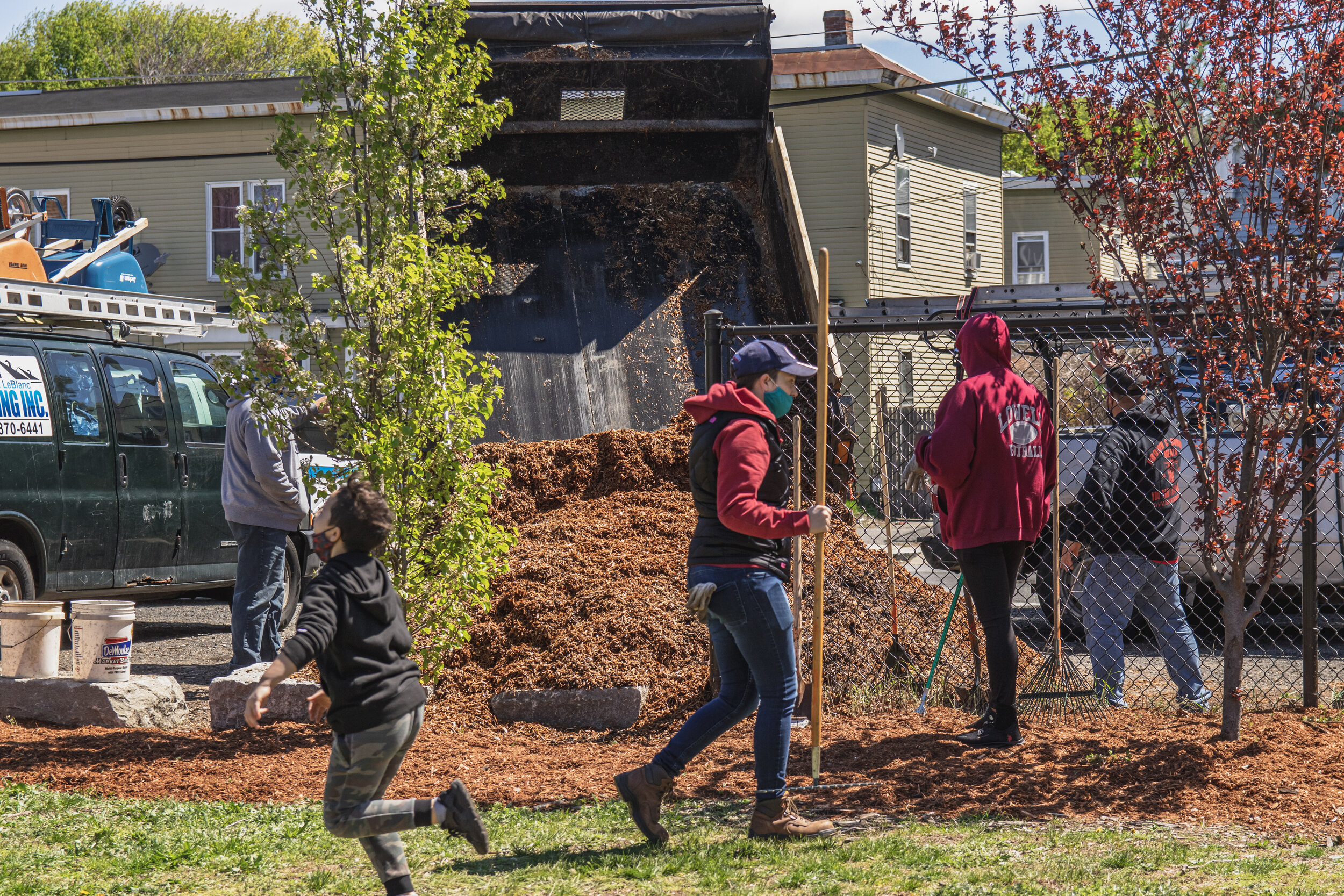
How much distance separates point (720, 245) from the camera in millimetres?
10078

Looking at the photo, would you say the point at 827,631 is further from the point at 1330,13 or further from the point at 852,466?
the point at 1330,13

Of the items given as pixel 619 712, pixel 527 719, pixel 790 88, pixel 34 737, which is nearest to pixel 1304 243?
pixel 619 712

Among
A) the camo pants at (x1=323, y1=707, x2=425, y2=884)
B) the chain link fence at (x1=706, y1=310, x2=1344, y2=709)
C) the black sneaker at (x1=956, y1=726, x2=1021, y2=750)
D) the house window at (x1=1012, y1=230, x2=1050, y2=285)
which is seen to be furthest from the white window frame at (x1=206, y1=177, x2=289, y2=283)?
the camo pants at (x1=323, y1=707, x2=425, y2=884)

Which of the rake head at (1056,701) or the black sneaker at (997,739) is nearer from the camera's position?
the black sneaker at (997,739)

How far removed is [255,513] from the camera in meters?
7.37

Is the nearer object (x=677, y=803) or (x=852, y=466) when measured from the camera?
(x=677, y=803)

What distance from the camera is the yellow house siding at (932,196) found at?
23266mm

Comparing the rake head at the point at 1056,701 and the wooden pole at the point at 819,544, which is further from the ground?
the wooden pole at the point at 819,544

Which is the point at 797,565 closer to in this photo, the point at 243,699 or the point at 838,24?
the point at 243,699

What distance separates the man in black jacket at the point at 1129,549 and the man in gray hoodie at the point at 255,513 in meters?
4.49

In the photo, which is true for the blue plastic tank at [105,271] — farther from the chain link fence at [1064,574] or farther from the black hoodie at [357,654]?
the black hoodie at [357,654]

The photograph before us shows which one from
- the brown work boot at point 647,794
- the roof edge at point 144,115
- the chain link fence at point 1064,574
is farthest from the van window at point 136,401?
the roof edge at point 144,115

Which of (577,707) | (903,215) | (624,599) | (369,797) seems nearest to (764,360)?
(369,797)

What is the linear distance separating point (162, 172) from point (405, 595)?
19.0 meters
